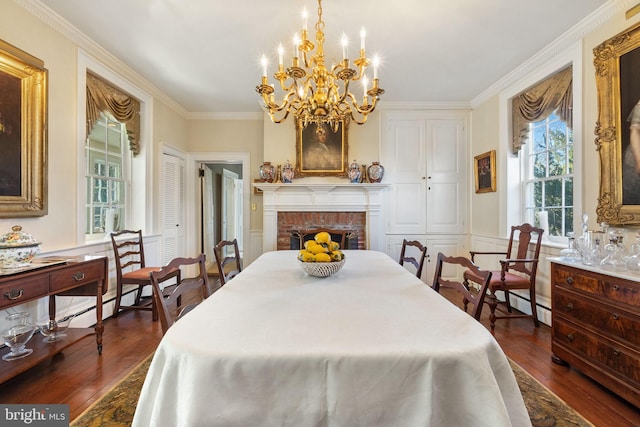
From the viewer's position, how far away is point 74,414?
1625mm

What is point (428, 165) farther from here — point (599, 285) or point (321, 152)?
point (599, 285)

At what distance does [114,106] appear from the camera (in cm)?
320

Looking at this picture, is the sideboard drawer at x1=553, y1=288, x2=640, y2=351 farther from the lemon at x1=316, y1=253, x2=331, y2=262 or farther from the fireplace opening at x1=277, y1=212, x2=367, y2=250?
the fireplace opening at x1=277, y1=212, x2=367, y2=250

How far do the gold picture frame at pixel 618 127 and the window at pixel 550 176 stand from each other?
0.56 m

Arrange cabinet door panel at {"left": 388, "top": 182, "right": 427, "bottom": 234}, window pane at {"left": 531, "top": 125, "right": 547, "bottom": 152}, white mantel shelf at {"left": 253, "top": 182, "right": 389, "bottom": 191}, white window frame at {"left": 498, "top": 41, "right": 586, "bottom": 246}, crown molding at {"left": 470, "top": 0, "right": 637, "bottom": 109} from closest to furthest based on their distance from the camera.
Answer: crown molding at {"left": 470, "top": 0, "right": 637, "bottom": 109}
white window frame at {"left": 498, "top": 41, "right": 586, "bottom": 246}
window pane at {"left": 531, "top": 125, "right": 547, "bottom": 152}
white mantel shelf at {"left": 253, "top": 182, "right": 389, "bottom": 191}
cabinet door panel at {"left": 388, "top": 182, "right": 427, "bottom": 234}

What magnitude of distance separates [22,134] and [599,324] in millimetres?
4072

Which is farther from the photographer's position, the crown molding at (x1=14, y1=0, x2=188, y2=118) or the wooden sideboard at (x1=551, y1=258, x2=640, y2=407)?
the crown molding at (x1=14, y1=0, x2=188, y2=118)

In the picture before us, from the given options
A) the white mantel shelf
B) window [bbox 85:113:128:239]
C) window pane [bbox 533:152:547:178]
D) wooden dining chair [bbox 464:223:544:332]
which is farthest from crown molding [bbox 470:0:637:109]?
window [bbox 85:113:128:239]

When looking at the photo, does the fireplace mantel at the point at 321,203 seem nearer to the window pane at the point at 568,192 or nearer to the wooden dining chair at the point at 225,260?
the wooden dining chair at the point at 225,260

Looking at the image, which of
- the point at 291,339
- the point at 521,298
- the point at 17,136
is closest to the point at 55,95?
the point at 17,136

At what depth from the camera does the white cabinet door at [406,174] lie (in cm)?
430

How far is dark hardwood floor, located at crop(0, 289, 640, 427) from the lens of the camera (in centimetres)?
170

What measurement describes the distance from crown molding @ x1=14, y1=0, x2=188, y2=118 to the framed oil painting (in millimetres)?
1902

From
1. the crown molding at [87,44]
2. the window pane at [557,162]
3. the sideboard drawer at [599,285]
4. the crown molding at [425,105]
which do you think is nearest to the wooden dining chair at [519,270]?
the sideboard drawer at [599,285]
